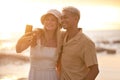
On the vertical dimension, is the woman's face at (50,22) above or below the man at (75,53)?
above

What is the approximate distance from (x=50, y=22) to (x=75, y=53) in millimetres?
271

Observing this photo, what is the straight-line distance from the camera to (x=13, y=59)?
12.2 metres

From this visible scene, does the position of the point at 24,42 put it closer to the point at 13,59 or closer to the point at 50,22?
the point at 50,22

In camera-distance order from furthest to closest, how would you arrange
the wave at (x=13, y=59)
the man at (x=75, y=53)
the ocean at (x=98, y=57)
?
the wave at (x=13, y=59) → the ocean at (x=98, y=57) → the man at (x=75, y=53)

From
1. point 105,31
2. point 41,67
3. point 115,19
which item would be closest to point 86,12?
point 115,19

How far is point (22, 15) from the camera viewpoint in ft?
37.0

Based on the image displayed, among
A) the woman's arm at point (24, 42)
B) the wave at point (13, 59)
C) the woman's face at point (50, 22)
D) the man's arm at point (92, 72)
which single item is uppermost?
the woman's face at point (50, 22)

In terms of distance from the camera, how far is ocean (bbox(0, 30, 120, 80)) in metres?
8.62

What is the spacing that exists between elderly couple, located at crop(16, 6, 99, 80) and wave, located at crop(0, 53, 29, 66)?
341 inches

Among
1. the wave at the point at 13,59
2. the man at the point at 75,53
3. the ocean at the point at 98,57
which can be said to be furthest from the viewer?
the wave at the point at 13,59

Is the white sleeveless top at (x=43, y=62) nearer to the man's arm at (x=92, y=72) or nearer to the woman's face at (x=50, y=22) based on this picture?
the woman's face at (x=50, y=22)

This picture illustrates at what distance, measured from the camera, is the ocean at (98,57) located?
8.62 m

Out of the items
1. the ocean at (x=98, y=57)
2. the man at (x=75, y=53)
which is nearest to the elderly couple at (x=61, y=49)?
the man at (x=75, y=53)

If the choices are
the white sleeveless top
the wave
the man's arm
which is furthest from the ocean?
the man's arm
